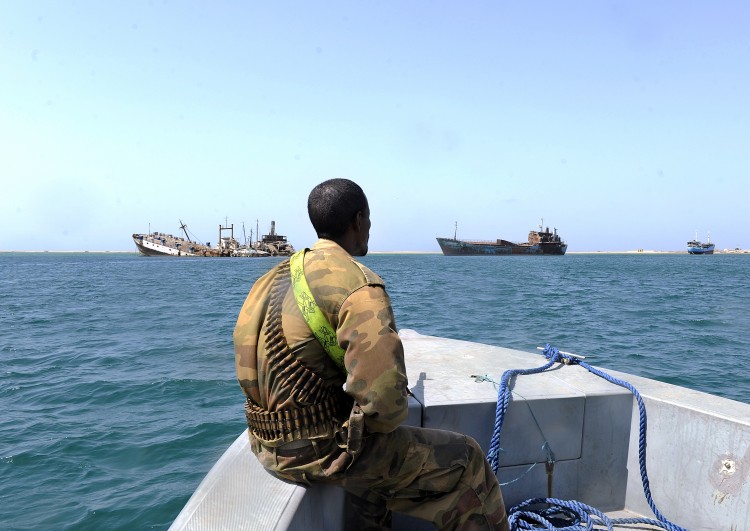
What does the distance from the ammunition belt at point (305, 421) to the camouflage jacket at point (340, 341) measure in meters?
0.03

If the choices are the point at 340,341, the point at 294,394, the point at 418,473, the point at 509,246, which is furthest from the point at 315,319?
the point at 509,246

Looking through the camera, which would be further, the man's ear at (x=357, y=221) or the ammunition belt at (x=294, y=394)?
the man's ear at (x=357, y=221)

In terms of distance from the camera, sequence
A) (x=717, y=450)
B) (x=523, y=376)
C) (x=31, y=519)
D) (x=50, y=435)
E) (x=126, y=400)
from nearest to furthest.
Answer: (x=717, y=450), (x=523, y=376), (x=31, y=519), (x=50, y=435), (x=126, y=400)

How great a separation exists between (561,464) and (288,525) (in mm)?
2067

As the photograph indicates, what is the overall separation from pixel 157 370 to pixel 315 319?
386 inches

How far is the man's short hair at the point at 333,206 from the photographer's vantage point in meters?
2.02

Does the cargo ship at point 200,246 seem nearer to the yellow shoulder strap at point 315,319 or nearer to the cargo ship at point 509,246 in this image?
the cargo ship at point 509,246

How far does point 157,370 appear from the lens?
10414mm

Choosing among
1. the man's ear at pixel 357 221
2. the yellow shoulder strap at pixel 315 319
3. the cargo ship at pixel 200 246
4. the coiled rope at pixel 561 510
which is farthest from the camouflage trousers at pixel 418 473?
the cargo ship at pixel 200 246

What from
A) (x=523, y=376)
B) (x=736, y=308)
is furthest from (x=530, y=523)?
(x=736, y=308)

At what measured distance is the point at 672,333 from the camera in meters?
15.3

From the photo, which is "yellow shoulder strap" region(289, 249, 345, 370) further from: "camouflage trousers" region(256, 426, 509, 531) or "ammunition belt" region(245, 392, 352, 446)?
"camouflage trousers" region(256, 426, 509, 531)

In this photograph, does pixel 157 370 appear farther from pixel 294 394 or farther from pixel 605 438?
pixel 294 394

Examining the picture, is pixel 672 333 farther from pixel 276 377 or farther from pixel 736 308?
pixel 276 377
